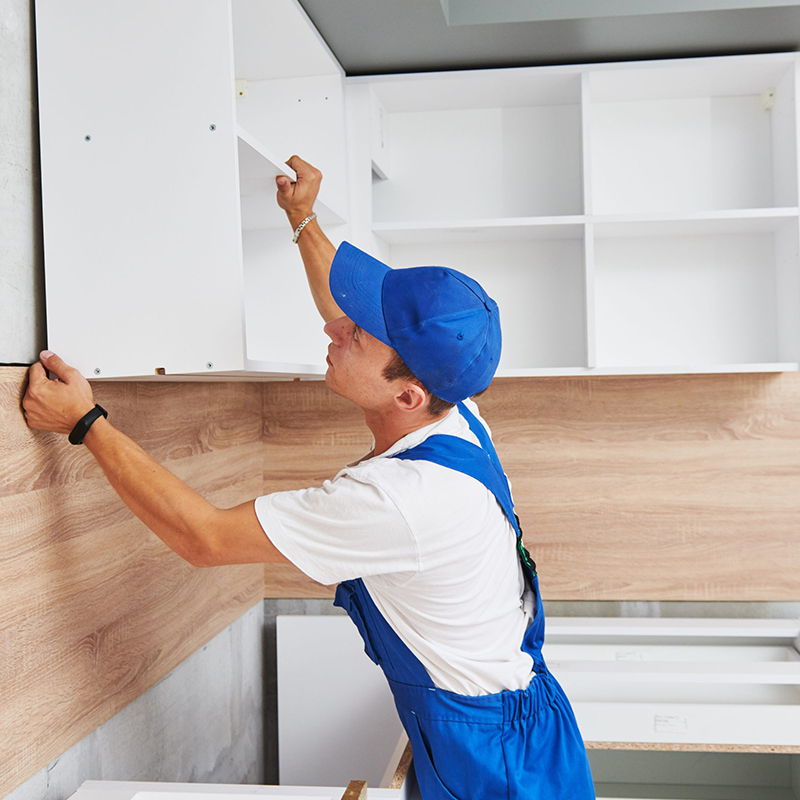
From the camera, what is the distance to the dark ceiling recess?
1527 mm

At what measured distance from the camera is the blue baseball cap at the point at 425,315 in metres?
1.11

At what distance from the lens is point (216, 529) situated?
1053 mm

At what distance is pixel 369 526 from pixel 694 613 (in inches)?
53.7

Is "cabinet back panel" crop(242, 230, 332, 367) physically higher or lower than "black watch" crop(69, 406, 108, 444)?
higher

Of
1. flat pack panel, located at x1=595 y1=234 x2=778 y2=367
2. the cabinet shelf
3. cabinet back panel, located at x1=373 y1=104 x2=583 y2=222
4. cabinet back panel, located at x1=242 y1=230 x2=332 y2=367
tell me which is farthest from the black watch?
flat pack panel, located at x1=595 y1=234 x2=778 y2=367

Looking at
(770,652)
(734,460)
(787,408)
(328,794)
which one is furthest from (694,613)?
(328,794)

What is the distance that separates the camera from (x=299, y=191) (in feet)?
4.64

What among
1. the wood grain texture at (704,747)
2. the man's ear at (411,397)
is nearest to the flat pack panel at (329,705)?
the wood grain texture at (704,747)

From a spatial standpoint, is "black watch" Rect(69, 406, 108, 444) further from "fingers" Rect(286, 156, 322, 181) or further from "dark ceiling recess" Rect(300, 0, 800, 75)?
"dark ceiling recess" Rect(300, 0, 800, 75)

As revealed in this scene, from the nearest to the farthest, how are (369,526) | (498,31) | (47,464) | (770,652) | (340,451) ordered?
(369,526) → (47,464) → (498,31) → (770,652) → (340,451)

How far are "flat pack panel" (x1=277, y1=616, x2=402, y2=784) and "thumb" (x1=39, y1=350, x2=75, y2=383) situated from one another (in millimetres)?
1166

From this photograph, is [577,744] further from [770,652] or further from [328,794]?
[770,652]

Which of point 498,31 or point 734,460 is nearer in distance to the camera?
point 498,31

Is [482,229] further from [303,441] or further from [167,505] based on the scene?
[167,505]
